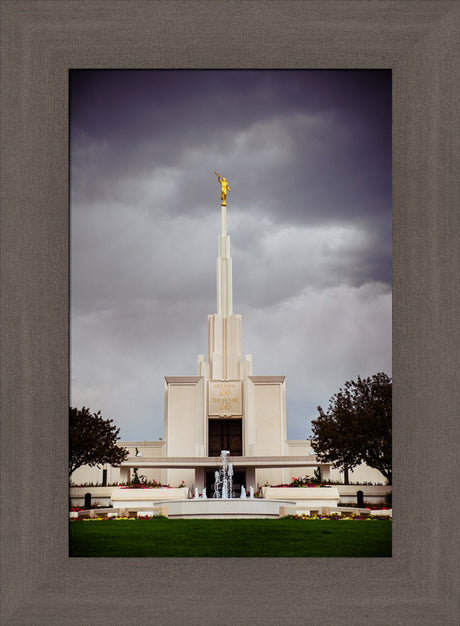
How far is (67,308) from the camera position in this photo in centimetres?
505

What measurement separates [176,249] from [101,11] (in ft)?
75.9

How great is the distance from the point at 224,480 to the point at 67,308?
763 inches

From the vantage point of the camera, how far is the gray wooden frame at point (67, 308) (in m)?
4.70

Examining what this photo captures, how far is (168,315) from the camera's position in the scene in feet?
88.8

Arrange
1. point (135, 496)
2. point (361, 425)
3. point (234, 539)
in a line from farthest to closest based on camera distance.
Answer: point (135, 496) < point (361, 425) < point (234, 539)

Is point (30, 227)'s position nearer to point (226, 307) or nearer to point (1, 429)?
point (1, 429)

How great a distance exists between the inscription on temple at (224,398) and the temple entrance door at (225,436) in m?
0.53

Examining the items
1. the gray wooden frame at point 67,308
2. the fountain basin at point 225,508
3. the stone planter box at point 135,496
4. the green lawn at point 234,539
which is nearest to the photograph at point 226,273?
the stone planter box at point 135,496

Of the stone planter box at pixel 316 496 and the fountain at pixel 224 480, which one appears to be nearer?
the stone planter box at pixel 316 496

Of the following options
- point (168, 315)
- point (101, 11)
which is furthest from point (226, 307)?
point (101, 11)

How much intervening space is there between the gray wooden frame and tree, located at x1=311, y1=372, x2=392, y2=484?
10.8 meters

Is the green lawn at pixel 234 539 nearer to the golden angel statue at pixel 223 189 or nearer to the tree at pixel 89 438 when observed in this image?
the tree at pixel 89 438

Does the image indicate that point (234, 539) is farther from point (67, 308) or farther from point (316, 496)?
point (316, 496)

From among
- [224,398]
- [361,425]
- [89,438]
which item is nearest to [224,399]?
[224,398]
